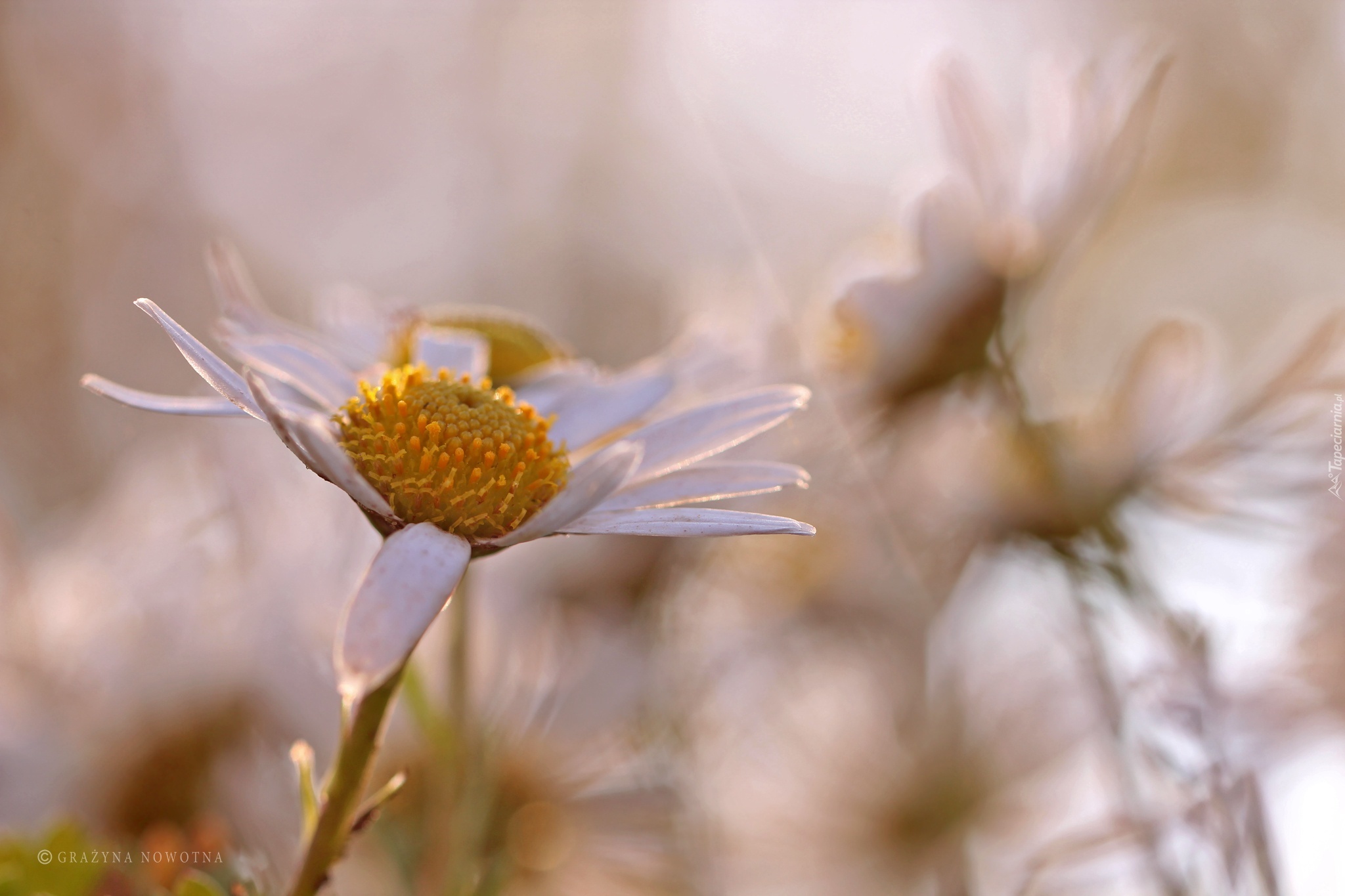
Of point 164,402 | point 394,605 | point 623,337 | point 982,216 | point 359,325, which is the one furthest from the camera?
point 623,337

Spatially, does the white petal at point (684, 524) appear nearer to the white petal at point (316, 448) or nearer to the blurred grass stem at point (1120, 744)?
the white petal at point (316, 448)

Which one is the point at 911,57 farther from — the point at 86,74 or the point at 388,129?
the point at 388,129

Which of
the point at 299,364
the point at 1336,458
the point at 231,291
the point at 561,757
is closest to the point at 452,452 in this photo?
the point at 299,364

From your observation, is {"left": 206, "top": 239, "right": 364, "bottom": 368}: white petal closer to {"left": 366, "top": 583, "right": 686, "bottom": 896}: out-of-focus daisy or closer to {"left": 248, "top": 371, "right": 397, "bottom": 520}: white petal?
{"left": 248, "top": 371, "right": 397, "bottom": 520}: white petal

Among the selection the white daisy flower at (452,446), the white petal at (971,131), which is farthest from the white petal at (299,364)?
the white petal at (971,131)

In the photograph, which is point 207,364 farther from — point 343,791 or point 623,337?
point 623,337

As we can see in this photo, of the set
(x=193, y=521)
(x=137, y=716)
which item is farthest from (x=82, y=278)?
(x=137, y=716)

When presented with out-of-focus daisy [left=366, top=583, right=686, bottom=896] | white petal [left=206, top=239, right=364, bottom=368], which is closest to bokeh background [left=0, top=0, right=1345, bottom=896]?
out-of-focus daisy [left=366, top=583, right=686, bottom=896]
